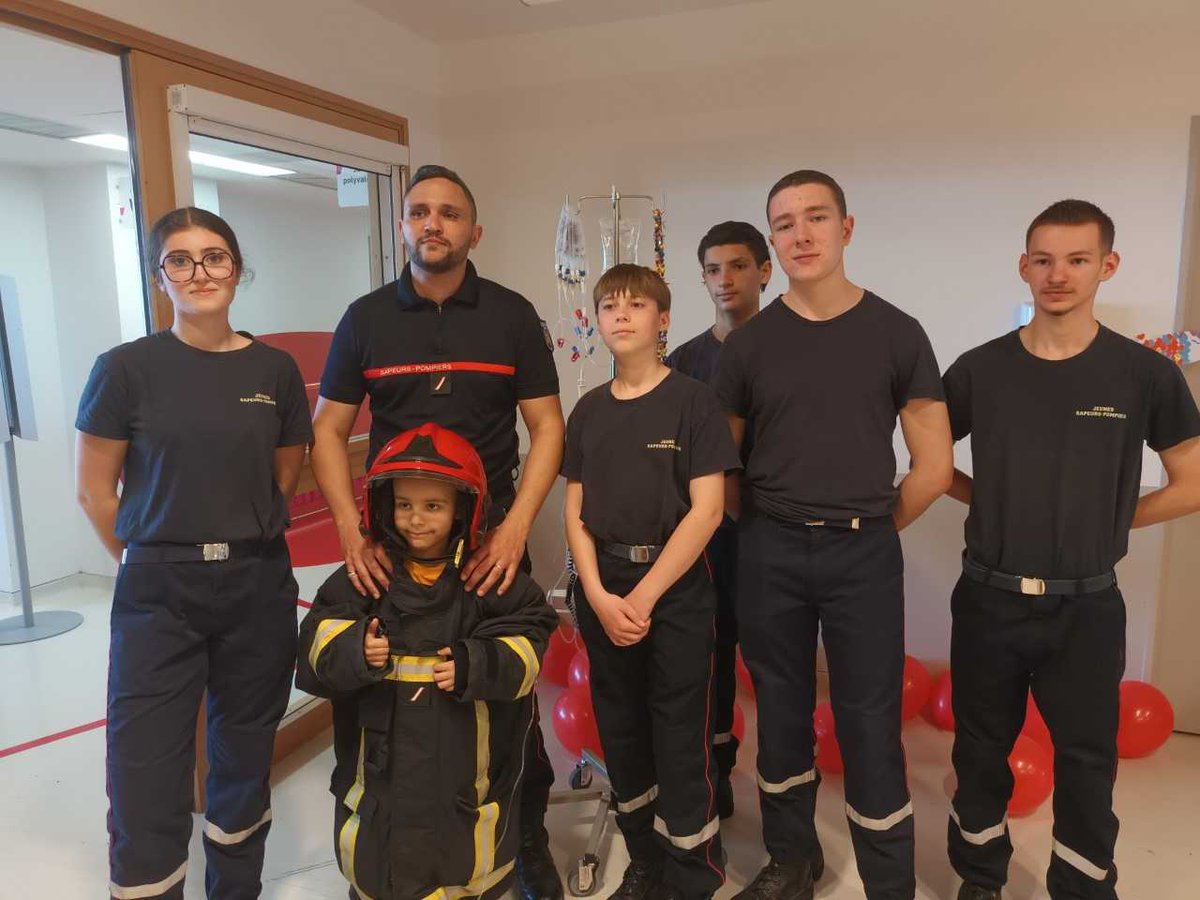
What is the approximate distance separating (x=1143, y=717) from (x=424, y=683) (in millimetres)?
2386

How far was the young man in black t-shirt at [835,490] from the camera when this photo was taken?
1.77 meters

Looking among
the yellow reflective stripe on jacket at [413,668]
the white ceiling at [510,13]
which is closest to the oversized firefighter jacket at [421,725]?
the yellow reflective stripe on jacket at [413,668]

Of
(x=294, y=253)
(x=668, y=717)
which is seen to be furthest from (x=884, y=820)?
(x=294, y=253)

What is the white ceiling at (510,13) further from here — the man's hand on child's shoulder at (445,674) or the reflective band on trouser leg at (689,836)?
the reflective band on trouser leg at (689,836)

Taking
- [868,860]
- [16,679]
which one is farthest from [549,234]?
[16,679]

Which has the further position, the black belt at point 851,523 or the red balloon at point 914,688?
the red balloon at point 914,688

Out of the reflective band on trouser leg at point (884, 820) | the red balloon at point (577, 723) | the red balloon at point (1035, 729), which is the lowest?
the red balloon at point (1035, 729)

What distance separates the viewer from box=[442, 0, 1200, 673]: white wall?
278 centimetres

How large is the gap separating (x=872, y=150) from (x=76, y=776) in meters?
3.60

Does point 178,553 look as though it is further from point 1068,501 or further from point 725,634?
point 1068,501

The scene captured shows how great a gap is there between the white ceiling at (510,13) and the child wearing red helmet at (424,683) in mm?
2192

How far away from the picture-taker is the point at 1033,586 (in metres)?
1.77

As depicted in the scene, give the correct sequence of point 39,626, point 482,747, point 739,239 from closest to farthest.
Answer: point 482,747 < point 739,239 < point 39,626

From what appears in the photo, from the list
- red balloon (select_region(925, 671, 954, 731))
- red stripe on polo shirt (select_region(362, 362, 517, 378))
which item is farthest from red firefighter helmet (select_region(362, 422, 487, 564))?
red balloon (select_region(925, 671, 954, 731))
